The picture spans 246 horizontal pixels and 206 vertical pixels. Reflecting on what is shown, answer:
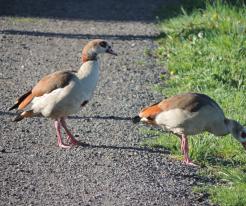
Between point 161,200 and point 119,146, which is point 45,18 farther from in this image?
point 161,200

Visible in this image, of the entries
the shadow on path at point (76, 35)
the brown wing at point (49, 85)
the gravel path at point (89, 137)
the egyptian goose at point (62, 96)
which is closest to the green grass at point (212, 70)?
the gravel path at point (89, 137)

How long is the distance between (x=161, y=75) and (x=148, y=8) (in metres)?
6.59

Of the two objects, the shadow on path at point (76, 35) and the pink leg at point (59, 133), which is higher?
the pink leg at point (59, 133)

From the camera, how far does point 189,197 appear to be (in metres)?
7.95

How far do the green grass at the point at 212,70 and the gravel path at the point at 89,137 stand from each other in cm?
26

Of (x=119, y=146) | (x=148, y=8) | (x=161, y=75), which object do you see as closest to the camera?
(x=119, y=146)

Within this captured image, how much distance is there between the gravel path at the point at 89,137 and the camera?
794cm

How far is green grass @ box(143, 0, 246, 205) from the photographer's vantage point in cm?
873

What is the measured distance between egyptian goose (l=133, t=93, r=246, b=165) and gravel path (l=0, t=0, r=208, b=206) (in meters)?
0.38

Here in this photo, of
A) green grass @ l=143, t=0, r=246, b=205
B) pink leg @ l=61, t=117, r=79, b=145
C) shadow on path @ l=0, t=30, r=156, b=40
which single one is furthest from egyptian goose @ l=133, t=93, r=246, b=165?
shadow on path @ l=0, t=30, r=156, b=40

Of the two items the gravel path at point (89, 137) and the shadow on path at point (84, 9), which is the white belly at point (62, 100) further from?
the shadow on path at point (84, 9)

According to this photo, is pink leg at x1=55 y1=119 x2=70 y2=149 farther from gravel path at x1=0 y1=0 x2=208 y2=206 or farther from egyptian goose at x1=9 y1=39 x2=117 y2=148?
gravel path at x1=0 y1=0 x2=208 y2=206

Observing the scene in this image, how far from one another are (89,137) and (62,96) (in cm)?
82

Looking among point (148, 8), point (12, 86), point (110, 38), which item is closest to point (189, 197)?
point (12, 86)
